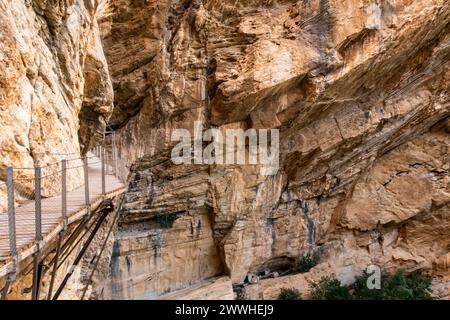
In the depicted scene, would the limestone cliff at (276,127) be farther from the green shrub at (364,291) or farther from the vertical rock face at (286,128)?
the green shrub at (364,291)

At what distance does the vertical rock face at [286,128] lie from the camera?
9523 mm

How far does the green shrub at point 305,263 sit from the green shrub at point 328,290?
0.66 metres

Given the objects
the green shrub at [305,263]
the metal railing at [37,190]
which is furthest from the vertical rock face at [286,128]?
the metal railing at [37,190]

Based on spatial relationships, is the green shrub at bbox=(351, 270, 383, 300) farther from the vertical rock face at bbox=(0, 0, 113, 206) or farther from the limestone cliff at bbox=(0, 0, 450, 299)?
the vertical rock face at bbox=(0, 0, 113, 206)

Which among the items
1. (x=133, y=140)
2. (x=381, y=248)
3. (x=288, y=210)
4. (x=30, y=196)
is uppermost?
(x=133, y=140)

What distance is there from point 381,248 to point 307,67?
809 centimetres

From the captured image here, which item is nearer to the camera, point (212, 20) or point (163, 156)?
point (212, 20)

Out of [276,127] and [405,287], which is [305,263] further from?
[276,127]

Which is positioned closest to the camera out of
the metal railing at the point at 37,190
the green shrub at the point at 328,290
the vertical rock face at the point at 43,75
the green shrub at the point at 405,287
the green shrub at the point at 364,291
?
the metal railing at the point at 37,190

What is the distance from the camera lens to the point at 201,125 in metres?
10.3

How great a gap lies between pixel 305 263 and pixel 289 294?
1.49 m
